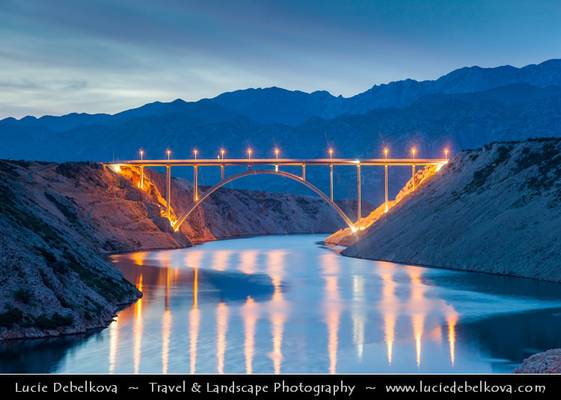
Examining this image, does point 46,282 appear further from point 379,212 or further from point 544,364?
point 379,212

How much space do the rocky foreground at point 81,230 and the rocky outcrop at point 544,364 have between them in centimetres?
2095

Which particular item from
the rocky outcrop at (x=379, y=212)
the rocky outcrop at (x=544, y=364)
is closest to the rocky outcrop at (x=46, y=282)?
the rocky outcrop at (x=544, y=364)

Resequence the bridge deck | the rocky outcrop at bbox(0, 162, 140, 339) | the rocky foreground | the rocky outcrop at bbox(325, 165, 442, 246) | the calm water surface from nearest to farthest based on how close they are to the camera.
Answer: the calm water surface → the rocky outcrop at bbox(0, 162, 140, 339) → the rocky foreground → the rocky outcrop at bbox(325, 165, 442, 246) → the bridge deck

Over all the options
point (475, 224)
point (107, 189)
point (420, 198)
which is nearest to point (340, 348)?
point (475, 224)

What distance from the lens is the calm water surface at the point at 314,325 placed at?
123 feet

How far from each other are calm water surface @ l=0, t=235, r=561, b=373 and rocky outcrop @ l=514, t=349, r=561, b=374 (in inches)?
152

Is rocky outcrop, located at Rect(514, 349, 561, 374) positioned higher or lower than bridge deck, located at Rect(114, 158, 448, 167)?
lower

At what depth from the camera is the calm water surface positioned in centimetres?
3750

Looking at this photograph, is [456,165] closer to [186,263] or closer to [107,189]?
[186,263]

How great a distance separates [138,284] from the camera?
67875 millimetres


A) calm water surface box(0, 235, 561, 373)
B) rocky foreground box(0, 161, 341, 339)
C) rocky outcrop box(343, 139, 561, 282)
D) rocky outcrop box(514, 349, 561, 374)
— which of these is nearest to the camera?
rocky outcrop box(514, 349, 561, 374)

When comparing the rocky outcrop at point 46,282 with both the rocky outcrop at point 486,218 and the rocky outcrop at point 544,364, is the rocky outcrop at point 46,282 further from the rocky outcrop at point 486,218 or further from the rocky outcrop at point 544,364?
the rocky outcrop at point 486,218

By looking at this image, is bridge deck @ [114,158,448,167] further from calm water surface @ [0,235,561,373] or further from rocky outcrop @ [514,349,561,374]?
rocky outcrop @ [514,349,561,374]

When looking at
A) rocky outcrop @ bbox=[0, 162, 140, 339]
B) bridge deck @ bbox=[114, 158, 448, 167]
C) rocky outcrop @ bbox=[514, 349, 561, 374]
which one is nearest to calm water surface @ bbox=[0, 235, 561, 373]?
rocky outcrop @ bbox=[0, 162, 140, 339]
